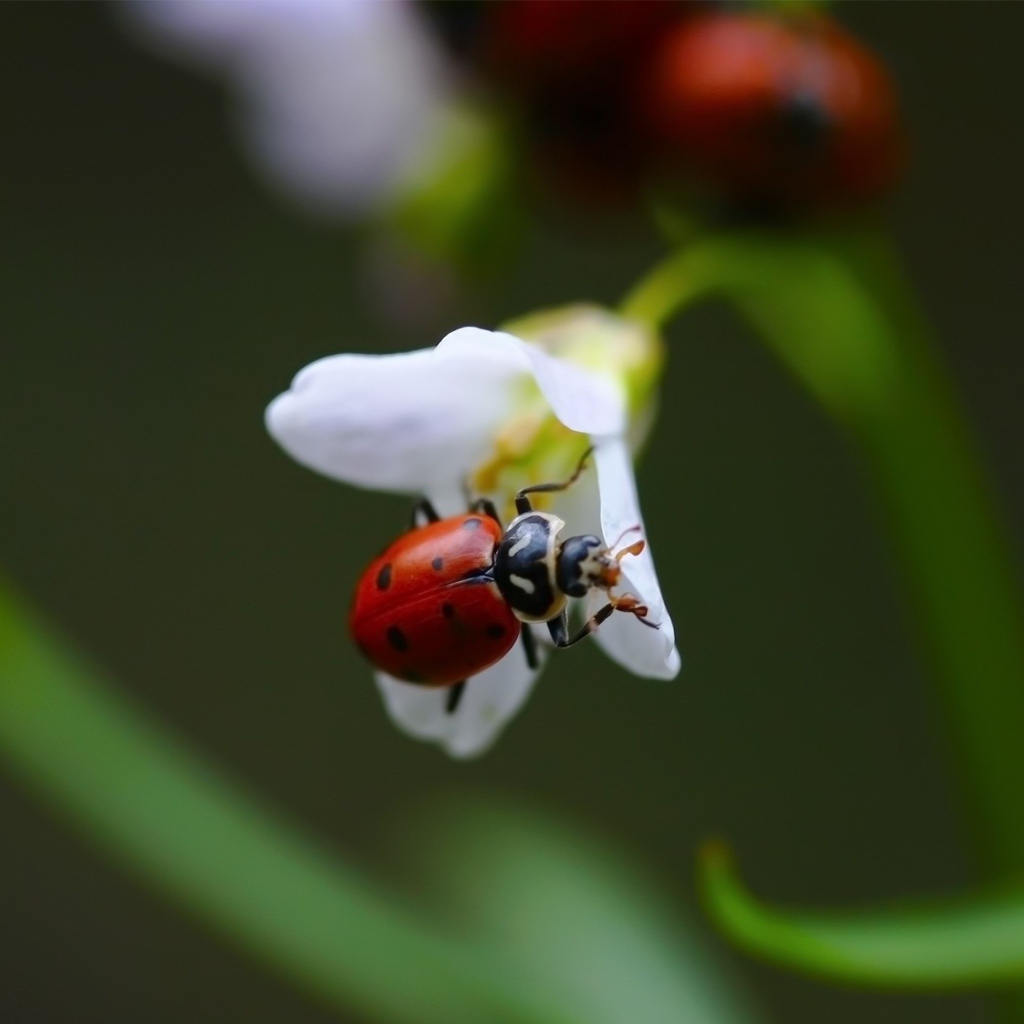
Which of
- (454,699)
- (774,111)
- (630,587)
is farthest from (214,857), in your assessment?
(774,111)

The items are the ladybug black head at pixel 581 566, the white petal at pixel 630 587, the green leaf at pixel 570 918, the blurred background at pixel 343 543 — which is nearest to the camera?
the white petal at pixel 630 587

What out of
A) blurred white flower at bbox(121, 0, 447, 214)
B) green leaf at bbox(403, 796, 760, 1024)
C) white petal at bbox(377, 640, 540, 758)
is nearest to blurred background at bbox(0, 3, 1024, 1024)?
green leaf at bbox(403, 796, 760, 1024)

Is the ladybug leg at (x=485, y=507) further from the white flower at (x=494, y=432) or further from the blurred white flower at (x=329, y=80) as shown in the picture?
the blurred white flower at (x=329, y=80)

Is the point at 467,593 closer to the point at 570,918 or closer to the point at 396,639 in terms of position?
the point at 396,639

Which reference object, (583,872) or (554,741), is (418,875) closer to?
(583,872)

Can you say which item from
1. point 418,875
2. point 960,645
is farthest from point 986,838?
point 418,875

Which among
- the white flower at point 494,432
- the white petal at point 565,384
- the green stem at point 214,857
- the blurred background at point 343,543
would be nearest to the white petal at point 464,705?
the white flower at point 494,432
